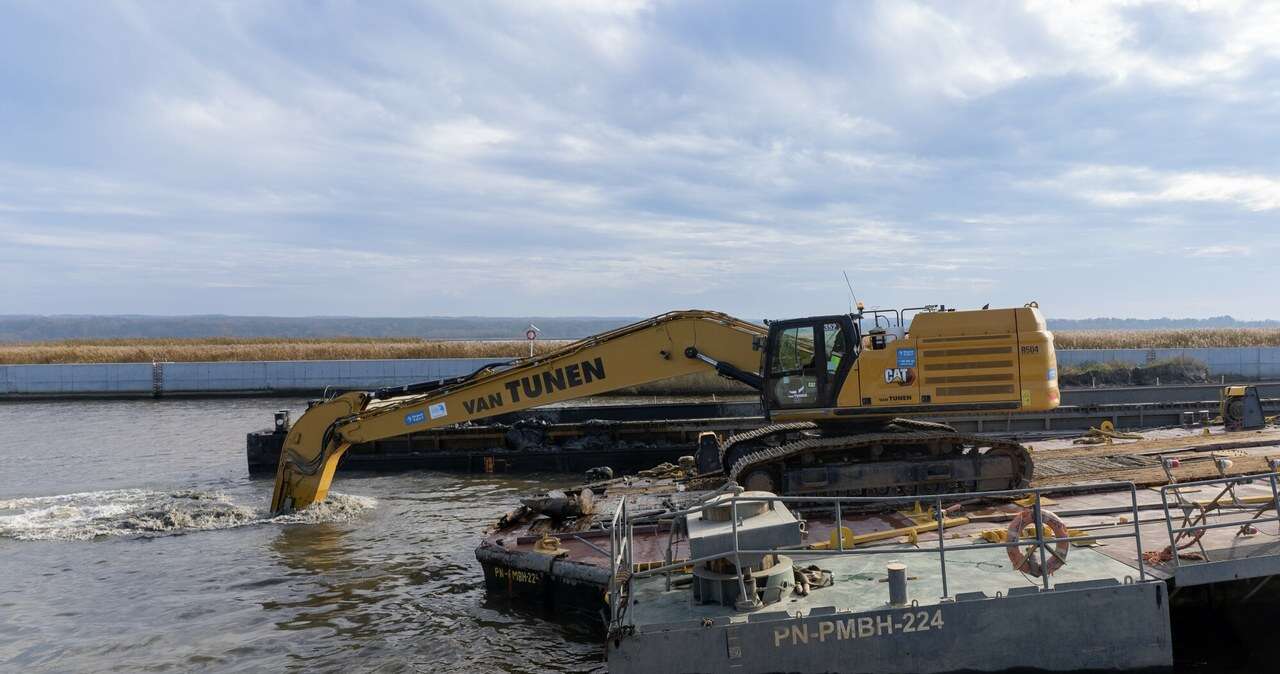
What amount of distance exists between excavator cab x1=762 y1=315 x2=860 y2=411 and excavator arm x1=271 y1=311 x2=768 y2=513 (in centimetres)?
114

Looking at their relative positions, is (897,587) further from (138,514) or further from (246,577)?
(138,514)

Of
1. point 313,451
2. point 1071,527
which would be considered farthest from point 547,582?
point 313,451

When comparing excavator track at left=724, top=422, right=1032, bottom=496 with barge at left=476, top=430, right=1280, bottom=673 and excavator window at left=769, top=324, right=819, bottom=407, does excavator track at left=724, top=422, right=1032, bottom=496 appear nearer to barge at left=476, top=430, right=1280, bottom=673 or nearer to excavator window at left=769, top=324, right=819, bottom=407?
excavator window at left=769, top=324, right=819, bottom=407

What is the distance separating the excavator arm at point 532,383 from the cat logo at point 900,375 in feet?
7.73

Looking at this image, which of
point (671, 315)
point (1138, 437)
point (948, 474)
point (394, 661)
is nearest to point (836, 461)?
point (948, 474)

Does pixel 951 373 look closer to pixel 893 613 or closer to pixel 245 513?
pixel 893 613

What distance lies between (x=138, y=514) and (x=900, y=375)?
15111 mm

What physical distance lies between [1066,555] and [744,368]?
6.80m

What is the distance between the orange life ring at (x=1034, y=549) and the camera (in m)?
8.72

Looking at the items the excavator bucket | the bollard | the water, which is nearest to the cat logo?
the bollard

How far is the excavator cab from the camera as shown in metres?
13.2

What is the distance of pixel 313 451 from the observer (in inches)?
647

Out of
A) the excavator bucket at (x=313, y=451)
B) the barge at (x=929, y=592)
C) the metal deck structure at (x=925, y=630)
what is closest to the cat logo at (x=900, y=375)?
the barge at (x=929, y=592)

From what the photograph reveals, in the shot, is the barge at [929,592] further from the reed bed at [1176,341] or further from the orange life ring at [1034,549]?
the reed bed at [1176,341]
